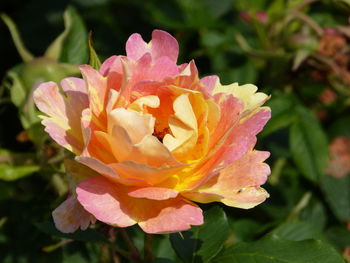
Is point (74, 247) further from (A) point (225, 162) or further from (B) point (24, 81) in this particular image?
(A) point (225, 162)

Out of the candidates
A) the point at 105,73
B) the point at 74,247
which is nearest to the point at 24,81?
the point at 74,247

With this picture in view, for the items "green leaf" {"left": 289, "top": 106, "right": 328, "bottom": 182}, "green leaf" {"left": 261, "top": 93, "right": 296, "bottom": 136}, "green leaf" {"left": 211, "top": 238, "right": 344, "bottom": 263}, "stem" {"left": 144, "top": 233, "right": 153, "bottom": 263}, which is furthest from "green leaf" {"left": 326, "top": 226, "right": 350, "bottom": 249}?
"stem" {"left": 144, "top": 233, "right": 153, "bottom": 263}

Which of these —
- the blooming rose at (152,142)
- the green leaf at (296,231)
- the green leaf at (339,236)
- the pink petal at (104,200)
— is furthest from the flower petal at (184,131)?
the green leaf at (339,236)

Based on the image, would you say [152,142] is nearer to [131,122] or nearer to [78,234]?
[131,122]

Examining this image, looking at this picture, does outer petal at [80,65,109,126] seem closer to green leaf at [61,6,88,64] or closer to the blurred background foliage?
the blurred background foliage

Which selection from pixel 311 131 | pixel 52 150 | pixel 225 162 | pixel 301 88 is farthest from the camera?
pixel 301 88

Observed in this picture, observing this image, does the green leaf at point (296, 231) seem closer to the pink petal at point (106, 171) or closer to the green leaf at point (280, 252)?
the green leaf at point (280, 252)
